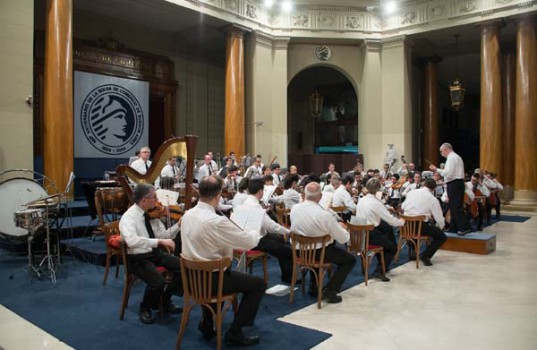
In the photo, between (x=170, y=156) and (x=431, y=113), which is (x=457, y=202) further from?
(x=431, y=113)

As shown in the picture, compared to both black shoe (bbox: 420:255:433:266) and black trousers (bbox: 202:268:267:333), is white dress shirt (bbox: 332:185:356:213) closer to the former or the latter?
black shoe (bbox: 420:255:433:266)

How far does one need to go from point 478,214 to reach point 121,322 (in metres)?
7.52

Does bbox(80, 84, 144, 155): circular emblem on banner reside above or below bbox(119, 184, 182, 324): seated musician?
above

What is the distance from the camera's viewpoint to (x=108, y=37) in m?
11.4

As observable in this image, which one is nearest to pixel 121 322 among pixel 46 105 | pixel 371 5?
pixel 46 105

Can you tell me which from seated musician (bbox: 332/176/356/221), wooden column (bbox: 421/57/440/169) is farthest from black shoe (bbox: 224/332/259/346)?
wooden column (bbox: 421/57/440/169)

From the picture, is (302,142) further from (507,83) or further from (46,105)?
(46,105)

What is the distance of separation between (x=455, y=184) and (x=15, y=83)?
24.5 feet

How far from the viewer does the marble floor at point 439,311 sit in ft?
10.4

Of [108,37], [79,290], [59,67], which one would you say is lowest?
[79,290]

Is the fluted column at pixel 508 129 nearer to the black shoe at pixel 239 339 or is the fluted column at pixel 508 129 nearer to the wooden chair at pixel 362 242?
the wooden chair at pixel 362 242

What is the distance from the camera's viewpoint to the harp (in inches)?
150

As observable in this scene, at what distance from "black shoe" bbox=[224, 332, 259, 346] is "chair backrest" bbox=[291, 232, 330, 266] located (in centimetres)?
110

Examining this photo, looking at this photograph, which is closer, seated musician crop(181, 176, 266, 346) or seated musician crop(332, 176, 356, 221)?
seated musician crop(181, 176, 266, 346)
